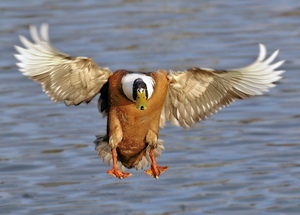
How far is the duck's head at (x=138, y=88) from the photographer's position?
445 inches

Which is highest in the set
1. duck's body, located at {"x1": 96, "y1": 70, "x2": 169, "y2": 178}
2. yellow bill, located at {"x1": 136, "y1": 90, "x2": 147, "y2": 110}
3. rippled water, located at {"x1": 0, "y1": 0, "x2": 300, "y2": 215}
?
yellow bill, located at {"x1": 136, "y1": 90, "x2": 147, "y2": 110}

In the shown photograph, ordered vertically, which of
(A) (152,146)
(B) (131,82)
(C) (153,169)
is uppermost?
(B) (131,82)

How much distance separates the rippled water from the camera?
1471cm

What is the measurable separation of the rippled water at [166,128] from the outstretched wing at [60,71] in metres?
2.38

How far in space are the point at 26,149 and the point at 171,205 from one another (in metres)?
2.87

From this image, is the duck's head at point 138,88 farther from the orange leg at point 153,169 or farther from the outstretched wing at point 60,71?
the orange leg at point 153,169

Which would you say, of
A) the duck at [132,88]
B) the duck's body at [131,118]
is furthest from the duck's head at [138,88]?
the duck's body at [131,118]

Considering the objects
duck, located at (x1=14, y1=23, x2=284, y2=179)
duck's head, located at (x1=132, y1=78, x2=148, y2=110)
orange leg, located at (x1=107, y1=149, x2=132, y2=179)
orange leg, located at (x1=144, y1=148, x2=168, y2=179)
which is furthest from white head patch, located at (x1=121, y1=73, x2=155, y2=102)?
orange leg, located at (x1=144, y1=148, x2=168, y2=179)

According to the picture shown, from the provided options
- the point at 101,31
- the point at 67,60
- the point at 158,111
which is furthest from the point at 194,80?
the point at 101,31

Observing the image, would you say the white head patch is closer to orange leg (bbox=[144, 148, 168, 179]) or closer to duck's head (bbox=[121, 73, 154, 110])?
duck's head (bbox=[121, 73, 154, 110])

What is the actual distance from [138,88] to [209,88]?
143 centimetres

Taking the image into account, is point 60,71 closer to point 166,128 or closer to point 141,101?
point 141,101

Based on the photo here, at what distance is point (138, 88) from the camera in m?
11.3

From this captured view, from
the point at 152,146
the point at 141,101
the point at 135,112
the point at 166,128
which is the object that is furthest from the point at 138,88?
the point at 166,128
